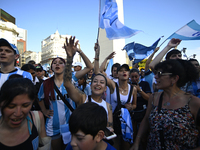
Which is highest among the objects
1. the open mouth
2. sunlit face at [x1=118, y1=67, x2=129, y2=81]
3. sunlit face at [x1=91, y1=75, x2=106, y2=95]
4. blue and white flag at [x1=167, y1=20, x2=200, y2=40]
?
blue and white flag at [x1=167, y1=20, x2=200, y2=40]

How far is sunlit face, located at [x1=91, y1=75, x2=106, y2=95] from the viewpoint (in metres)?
2.39

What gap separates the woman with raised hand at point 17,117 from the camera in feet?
4.29

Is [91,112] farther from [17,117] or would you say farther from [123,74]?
[123,74]

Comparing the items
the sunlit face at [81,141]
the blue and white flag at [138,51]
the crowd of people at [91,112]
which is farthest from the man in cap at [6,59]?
the blue and white flag at [138,51]

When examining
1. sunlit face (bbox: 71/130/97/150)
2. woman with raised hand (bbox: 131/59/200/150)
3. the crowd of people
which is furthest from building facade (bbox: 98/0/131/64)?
sunlit face (bbox: 71/130/97/150)

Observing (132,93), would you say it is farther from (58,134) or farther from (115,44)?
(115,44)

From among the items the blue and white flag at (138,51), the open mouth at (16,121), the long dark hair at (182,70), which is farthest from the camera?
the blue and white flag at (138,51)

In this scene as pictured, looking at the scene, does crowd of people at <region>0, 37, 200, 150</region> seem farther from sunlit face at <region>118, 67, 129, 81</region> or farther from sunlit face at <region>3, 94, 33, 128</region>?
sunlit face at <region>118, 67, 129, 81</region>

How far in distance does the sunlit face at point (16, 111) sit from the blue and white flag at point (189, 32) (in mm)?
3934

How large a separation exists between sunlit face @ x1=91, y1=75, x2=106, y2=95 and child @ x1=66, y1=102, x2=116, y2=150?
1.07 meters

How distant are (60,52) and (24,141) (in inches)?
2873

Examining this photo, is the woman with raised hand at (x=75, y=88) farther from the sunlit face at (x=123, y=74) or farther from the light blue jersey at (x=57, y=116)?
the sunlit face at (x=123, y=74)

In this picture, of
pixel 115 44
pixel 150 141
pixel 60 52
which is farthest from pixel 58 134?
pixel 60 52

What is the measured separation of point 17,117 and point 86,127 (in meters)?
0.68
